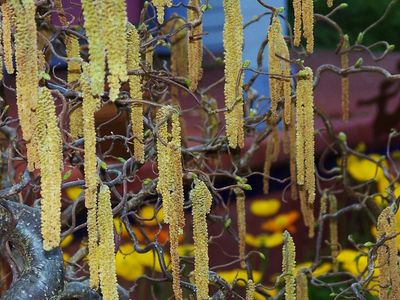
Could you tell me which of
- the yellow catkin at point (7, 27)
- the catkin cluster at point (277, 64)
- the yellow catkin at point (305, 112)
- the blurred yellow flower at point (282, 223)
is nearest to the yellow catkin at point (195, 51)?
the catkin cluster at point (277, 64)

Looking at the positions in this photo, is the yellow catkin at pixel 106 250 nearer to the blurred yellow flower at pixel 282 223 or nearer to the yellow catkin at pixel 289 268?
the yellow catkin at pixel 289 268

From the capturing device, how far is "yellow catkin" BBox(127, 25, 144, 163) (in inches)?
61.0

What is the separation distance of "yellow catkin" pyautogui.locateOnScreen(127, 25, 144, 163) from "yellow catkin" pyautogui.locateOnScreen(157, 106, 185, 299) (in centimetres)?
6

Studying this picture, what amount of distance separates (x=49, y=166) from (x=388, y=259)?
914 mm

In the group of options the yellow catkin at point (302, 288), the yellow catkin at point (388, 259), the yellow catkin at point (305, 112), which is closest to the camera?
the yellow catkin at point (305, 112)

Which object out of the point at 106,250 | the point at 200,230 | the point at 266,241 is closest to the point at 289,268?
the point at 200,230

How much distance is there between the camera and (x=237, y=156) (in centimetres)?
262

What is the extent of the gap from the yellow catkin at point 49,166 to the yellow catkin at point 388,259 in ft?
2.81

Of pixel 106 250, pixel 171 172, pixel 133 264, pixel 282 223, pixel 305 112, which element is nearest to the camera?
pixel 106 250

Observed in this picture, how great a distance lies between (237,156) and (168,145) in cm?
113

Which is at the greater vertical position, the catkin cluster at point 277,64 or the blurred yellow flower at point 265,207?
the catkin cluster at point 277,64

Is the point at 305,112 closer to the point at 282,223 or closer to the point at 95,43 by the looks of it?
the point at 95,43

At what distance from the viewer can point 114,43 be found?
121 centimetres

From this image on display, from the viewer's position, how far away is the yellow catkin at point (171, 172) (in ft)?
4.88
